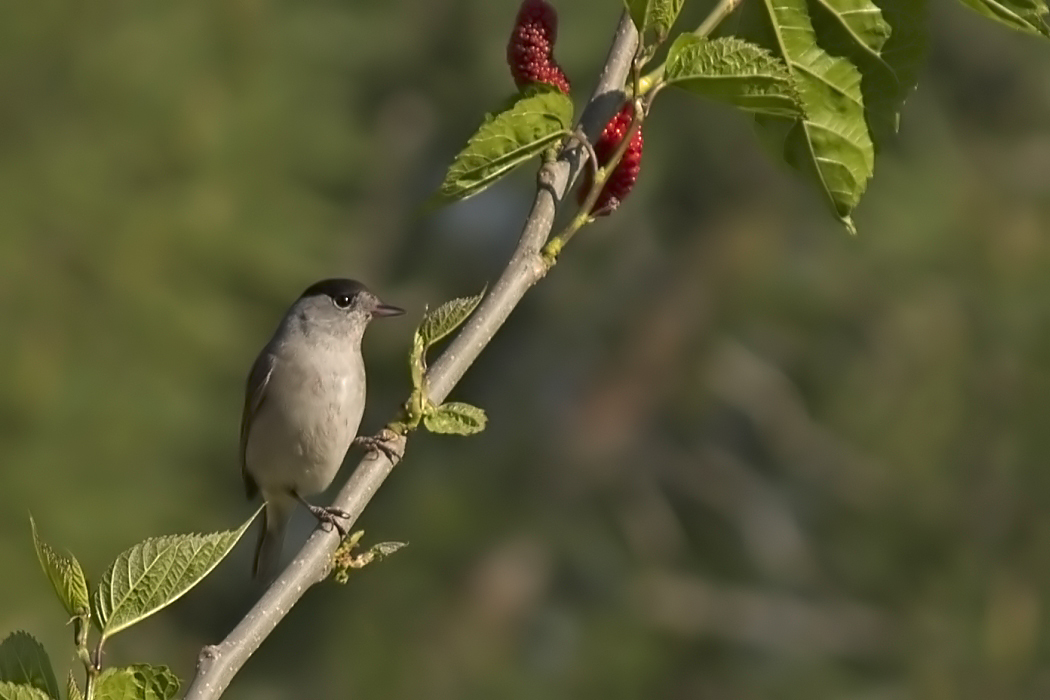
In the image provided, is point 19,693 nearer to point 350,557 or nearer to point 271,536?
point 350,557

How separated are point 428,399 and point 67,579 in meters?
0.47

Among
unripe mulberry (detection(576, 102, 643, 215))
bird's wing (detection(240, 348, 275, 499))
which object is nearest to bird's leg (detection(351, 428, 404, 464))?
unripe mulberry (detection(576, 102, 643, 215))

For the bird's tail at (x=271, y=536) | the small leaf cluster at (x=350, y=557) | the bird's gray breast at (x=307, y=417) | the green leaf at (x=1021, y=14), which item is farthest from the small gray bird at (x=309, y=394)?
the green leaf at (x=1021, y=14)

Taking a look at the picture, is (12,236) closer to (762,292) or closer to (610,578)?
(610,578)

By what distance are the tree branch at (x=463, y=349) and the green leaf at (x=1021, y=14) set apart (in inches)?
17.1

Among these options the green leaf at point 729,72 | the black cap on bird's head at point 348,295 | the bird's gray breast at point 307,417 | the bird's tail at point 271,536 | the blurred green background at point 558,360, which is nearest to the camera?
the green leaf at point 729,72

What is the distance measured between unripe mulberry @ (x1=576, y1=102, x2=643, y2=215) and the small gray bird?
2.08 metres

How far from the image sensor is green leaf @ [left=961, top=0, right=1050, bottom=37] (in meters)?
1.86

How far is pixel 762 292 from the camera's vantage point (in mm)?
14422

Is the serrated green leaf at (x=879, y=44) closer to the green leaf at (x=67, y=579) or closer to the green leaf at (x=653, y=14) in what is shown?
the green leaf at (x=653, y=14)

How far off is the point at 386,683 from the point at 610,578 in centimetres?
236

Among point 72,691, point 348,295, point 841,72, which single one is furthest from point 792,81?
point 348,295

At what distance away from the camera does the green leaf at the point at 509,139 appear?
1.82 m

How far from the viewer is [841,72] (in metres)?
2.02
